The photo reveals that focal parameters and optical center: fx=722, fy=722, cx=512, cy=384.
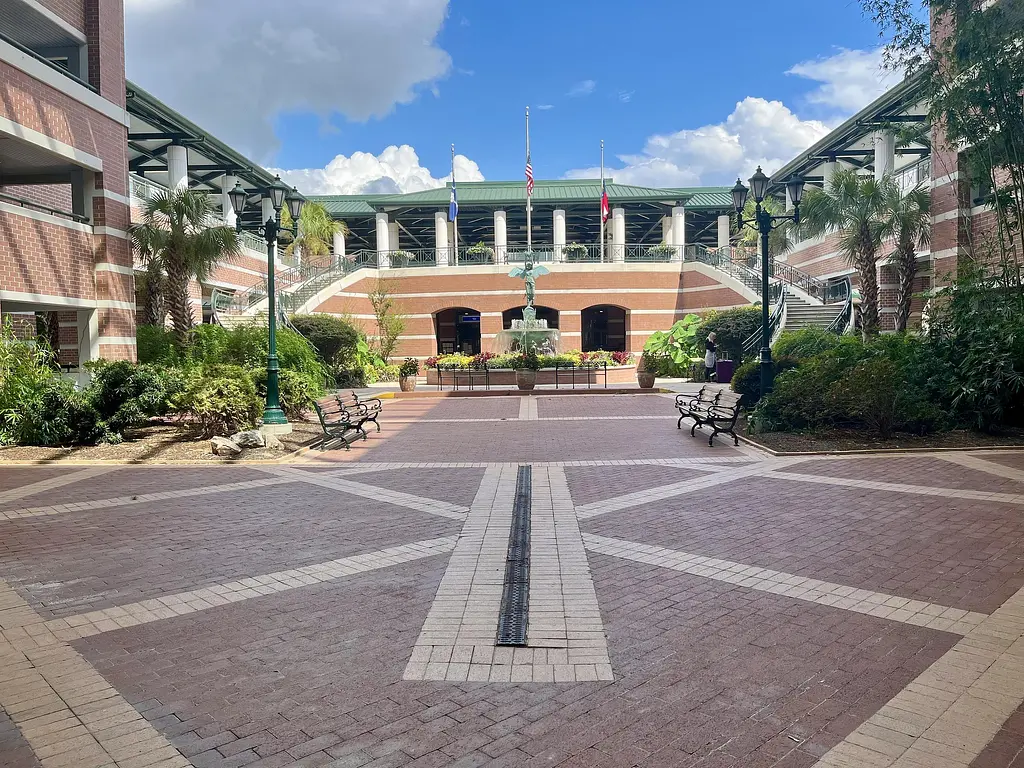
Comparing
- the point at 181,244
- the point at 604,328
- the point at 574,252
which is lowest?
the point at 604,328

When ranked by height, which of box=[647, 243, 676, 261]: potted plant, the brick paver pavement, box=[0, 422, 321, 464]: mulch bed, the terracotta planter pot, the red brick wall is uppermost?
box=[647, 243, 676, 261]: potted plant

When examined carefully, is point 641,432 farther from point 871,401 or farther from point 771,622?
point 771,622

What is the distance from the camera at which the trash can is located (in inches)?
1018

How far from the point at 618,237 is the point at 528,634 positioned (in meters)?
40.6

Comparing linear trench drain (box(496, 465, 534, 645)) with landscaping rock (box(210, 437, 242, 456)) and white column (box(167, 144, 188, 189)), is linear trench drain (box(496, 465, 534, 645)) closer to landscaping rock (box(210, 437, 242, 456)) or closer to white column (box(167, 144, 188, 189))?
landscaping rock (box(210, 437, 242, 456))

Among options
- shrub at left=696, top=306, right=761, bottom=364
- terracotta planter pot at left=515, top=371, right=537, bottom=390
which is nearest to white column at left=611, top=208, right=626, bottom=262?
shrub at left=696, top=306, right=761, bottom=364

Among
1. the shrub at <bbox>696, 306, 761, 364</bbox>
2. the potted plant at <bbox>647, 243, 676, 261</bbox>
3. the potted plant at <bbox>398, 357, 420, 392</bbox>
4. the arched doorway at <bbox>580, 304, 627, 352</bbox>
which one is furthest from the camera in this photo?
the arched doorway at <bbox>580, 304, 627, 352</bbox>

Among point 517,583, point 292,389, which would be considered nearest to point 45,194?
point 292,389

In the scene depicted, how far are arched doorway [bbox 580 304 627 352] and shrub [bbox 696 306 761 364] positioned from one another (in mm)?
18995

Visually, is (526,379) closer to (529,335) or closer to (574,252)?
(529,335)

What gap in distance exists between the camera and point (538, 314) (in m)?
45.0

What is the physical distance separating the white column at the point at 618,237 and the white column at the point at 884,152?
14263mm

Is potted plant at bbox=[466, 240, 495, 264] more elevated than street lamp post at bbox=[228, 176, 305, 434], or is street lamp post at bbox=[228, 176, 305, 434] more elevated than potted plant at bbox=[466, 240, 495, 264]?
potted plant at bbox=[466, 240, 495, 264]

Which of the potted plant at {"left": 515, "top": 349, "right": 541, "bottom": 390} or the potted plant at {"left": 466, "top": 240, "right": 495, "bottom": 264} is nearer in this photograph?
the potted plant at {"left": 515, "top": 349, "right": 541, "bottom": 390}
